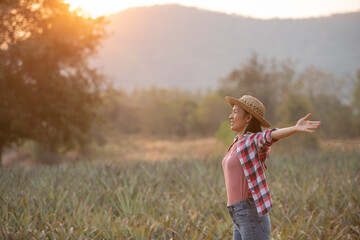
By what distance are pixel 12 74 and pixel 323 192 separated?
1261cm

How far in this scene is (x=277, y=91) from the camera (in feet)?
206

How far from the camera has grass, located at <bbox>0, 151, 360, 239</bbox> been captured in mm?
5256

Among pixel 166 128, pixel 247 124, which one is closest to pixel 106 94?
pixel 247 124

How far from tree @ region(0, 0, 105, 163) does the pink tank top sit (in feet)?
41.4

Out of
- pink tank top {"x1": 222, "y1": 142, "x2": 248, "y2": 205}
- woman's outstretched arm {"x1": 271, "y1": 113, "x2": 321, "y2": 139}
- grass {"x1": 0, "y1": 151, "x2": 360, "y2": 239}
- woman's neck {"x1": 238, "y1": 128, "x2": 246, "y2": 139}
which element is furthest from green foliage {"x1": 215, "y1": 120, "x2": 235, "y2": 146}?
woman's outstretched arm {"x1": 271, "y1": 113, "x2": 321, "y2": 139}

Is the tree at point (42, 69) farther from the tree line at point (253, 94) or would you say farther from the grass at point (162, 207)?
the tree line at point (253, 94)

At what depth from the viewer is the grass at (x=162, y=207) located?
5256 mm

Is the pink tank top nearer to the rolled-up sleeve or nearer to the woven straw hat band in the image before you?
the rolled-up sleeve

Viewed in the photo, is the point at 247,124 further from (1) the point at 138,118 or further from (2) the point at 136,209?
(1) the point at 138,118

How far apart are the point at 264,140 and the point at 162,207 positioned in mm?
4036

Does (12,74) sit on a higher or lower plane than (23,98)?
higher

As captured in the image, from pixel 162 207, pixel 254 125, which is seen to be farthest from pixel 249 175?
pixel 162 207

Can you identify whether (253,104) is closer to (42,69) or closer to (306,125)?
(306,125)

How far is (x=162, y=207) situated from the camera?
6.87m
